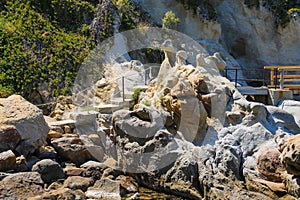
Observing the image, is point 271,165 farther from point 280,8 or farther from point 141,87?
point 280,8

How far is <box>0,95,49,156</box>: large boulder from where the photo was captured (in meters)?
11.0

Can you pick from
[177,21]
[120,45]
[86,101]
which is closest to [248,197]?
[86,101]

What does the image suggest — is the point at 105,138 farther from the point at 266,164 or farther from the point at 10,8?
the point at 10,8

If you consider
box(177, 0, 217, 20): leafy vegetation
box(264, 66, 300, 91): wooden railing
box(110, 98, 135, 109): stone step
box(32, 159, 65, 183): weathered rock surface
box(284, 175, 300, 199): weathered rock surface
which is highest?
box(177, 0, 217, 20): leafy vegetation

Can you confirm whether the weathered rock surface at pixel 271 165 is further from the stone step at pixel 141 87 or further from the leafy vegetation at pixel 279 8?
the leafy vegetation at pixel 279 8

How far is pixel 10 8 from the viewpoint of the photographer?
64.3 feet

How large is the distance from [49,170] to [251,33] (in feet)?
56.8

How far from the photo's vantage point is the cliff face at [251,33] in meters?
23.6

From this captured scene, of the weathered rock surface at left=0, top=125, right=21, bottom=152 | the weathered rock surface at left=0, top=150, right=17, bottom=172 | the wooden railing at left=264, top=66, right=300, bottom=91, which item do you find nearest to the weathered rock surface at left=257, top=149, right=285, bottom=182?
the wooden railing at left=264, top=66, right=300, bottom=91

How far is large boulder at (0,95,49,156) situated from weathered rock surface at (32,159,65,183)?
0.68 metres

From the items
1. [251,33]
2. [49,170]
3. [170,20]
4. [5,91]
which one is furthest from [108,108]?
[251,33]

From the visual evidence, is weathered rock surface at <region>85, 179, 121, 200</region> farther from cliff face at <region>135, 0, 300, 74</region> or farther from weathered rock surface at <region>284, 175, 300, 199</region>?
cliff face at <region>135, 0, 300, 74</region>

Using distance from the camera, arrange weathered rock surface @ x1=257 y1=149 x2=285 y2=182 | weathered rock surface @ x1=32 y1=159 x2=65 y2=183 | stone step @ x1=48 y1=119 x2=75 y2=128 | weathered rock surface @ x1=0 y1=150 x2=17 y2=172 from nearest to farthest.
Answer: weathered rock surface @ x1=257 y1=149 x2=285 y2=182
weathered rock surface @ x1=0 y1=150 x2=17 y2=172
weathered rock surface @ x1=32 y1=159 x2=65 y2=183
stone step @ x1=48 y1=119 x2=75 y2=128

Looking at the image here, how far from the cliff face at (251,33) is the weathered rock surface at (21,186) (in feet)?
51.0
